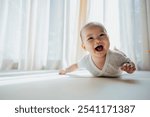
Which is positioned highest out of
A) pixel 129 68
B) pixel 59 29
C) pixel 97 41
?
pixel 59 29

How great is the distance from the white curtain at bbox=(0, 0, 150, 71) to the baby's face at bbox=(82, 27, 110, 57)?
430mm

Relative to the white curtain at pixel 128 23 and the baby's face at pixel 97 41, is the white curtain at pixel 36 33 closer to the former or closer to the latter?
the white curtain at pixel 128 23

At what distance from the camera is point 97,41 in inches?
28.5

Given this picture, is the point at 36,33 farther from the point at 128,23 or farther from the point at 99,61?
the point at 128,23

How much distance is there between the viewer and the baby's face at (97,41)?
28.7 inches

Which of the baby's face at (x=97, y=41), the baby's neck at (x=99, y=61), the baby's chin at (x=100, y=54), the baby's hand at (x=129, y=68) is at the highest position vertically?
the baby's face at (x=97, y=41)

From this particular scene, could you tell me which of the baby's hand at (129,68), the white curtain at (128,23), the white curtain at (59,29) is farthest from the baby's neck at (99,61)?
the white curtain at (128,23)

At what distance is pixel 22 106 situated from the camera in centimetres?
35

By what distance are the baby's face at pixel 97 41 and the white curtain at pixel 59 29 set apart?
1.41 ft

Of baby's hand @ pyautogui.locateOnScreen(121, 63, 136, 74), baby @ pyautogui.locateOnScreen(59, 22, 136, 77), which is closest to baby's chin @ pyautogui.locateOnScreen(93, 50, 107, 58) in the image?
baby @ pyautogui.locateOnScreen(59, 22, 136, 77)

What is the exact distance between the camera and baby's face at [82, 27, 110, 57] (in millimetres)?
729

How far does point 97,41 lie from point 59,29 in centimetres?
52

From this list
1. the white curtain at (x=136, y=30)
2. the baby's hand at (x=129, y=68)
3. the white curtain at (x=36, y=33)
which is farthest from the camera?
the white curtain at (x=136, y=30)

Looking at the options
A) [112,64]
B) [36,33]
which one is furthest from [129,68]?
[36,33]
